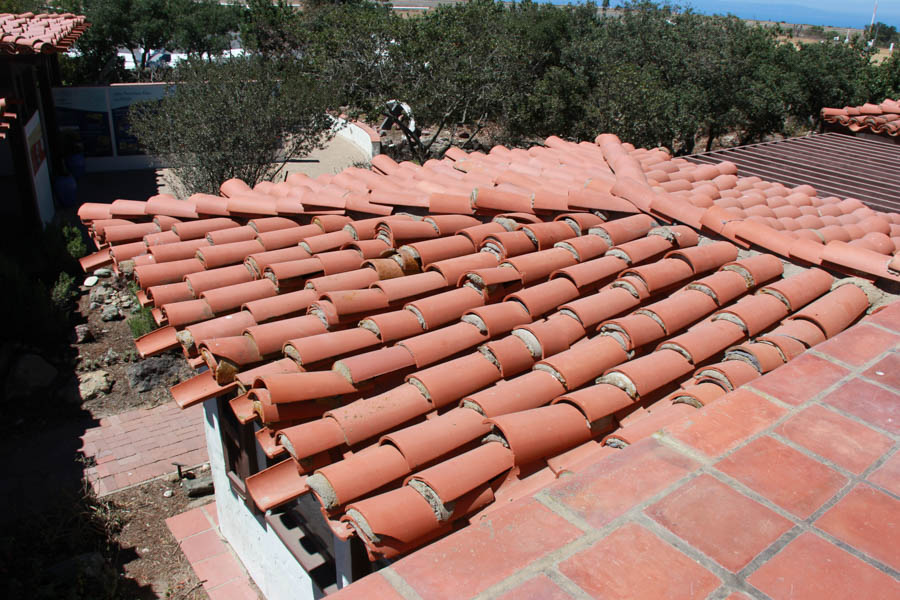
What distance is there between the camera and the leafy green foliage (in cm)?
1557

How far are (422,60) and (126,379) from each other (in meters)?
13.5

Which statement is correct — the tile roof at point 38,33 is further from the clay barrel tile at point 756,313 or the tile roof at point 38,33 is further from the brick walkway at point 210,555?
the clay barrel tile at point 756,313

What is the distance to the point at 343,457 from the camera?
10.4 feet

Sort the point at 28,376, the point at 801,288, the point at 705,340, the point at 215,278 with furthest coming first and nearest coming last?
the point at 28,376
the point at 215,278
the point at 801,288
the point at 705,340

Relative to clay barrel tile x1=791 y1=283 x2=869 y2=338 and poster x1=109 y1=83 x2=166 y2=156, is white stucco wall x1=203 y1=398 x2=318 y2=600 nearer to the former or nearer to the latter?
clay barrel tile x1=791 y1=283 x2=869 y2=338

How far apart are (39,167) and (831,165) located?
57.8ft

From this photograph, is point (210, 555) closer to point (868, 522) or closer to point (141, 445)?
point (141, 445)

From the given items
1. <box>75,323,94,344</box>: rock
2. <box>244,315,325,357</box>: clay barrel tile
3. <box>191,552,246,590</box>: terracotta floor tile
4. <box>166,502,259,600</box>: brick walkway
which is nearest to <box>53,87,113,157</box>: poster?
<box>75,323,94,344</box>: rock

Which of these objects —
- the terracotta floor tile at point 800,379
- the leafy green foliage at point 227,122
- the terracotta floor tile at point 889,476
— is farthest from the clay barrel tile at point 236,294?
the leafy green foliage at point 227,122

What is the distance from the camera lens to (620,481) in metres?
2.11

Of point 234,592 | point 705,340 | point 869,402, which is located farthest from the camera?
point 234,592

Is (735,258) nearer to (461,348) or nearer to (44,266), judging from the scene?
(461,348)

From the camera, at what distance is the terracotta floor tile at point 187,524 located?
7.60 meters

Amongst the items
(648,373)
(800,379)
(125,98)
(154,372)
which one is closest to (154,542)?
(154,372)
